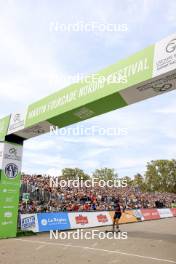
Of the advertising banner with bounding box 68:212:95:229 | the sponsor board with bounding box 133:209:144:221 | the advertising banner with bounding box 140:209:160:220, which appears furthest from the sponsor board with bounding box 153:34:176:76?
the advertising banner with bounding box 140:209:160:220

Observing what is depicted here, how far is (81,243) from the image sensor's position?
11.9 m

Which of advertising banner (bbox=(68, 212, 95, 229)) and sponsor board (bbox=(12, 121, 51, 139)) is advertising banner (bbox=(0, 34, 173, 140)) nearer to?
sponsor board (bbox=(12, 121, 51, 139))

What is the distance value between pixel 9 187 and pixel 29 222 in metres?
2.36

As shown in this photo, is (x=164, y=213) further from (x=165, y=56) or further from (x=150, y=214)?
(x=165, y=56)

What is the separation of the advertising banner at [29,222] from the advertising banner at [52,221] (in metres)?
0.20

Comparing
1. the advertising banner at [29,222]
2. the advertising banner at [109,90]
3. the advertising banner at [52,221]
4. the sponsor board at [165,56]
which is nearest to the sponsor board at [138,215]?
the advertising banner at [52,221]

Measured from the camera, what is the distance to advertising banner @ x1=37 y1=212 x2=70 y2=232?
1592 cm

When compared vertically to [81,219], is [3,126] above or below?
above

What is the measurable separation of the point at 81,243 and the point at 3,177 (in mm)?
4404

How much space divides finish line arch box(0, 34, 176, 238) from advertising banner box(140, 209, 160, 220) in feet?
48.0

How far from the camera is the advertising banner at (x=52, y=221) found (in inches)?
627

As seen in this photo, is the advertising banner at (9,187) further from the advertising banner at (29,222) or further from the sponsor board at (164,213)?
the sponsor board at (164,213)

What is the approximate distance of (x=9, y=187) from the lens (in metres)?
14.2

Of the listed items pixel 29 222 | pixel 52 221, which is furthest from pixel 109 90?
pixel 52 221
